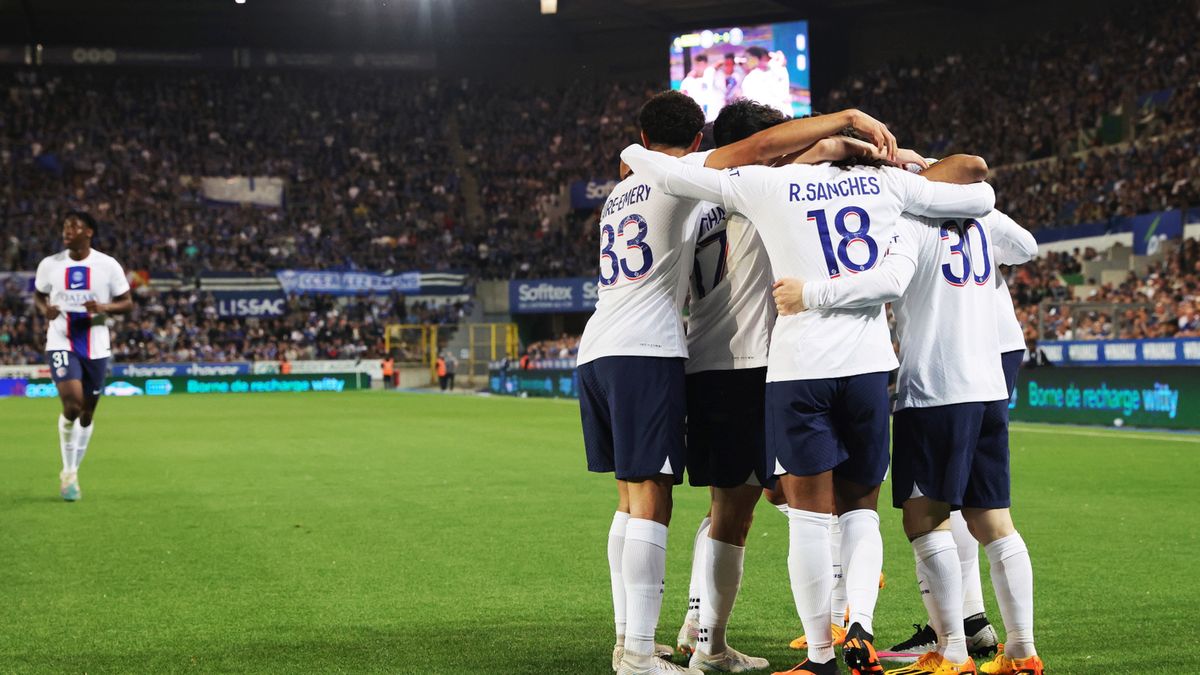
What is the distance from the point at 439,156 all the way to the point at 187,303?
15195 millimetres

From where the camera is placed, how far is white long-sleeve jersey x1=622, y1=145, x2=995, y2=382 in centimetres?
486

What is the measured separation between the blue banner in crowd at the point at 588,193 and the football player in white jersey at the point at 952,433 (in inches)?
2004

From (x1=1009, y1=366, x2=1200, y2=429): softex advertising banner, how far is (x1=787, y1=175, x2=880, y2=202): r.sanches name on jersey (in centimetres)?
1698

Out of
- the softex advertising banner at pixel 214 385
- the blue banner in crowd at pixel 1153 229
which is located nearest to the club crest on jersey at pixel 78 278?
the blue banner in crowd at pixel 1153 229

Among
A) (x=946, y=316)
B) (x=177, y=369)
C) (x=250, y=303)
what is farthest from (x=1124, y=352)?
(x=250, y=303)

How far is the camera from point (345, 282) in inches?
2085

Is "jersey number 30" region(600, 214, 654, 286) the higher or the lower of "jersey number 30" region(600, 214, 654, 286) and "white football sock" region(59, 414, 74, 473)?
the higher

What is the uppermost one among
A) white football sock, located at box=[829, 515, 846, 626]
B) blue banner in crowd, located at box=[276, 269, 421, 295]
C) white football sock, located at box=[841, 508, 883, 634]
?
blue banner in crowd, located at box=[276, 269, 421, 295]

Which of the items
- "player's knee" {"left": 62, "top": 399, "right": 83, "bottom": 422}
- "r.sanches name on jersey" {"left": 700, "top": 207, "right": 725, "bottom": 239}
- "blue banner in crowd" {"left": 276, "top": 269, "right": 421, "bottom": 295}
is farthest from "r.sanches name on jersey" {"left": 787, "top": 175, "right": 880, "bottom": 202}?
"blue banner in crowd" {"left": 276, "top": 269, "right": 421, "bottom": 295}

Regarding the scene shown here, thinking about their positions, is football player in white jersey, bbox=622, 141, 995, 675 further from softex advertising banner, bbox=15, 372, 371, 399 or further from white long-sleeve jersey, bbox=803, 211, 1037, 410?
softex advertising banner, bbox=15, 372, 371, 399

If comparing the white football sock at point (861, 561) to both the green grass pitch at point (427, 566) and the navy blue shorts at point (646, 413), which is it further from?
the green grass pitch at point (427, 566)

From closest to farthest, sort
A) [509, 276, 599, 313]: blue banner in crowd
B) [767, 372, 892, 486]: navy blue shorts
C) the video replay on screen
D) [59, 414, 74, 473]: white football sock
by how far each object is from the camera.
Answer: [767, 372, 892, 486]: navy blue shorts
[59, 414, 74, 473]: white football sock
the video replay on screen
[509, 276, 599, 313]: blue banner in crowd

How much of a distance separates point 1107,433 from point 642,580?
16506 millimetres

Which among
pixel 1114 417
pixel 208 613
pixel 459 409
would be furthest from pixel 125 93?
pixel 208 613
